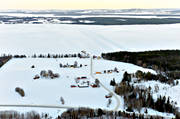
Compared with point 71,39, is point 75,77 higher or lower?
lower

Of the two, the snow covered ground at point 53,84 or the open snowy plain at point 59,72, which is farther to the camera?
the open snowy plain at point 59,72

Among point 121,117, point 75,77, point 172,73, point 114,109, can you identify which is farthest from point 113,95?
point 172,73

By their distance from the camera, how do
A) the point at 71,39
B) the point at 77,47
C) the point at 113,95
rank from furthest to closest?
the point at 71,39, the point at 77,47, the point at 113,95

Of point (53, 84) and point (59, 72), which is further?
point (59, 72)

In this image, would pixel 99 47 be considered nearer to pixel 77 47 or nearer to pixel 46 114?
pixel 77 47

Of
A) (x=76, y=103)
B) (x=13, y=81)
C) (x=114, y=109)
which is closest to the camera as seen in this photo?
(x=114, y=109)

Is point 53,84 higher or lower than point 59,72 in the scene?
lower

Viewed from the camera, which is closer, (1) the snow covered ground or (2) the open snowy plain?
(1) the snow covered ground

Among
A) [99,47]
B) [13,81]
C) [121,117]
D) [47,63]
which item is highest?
[99,47]
